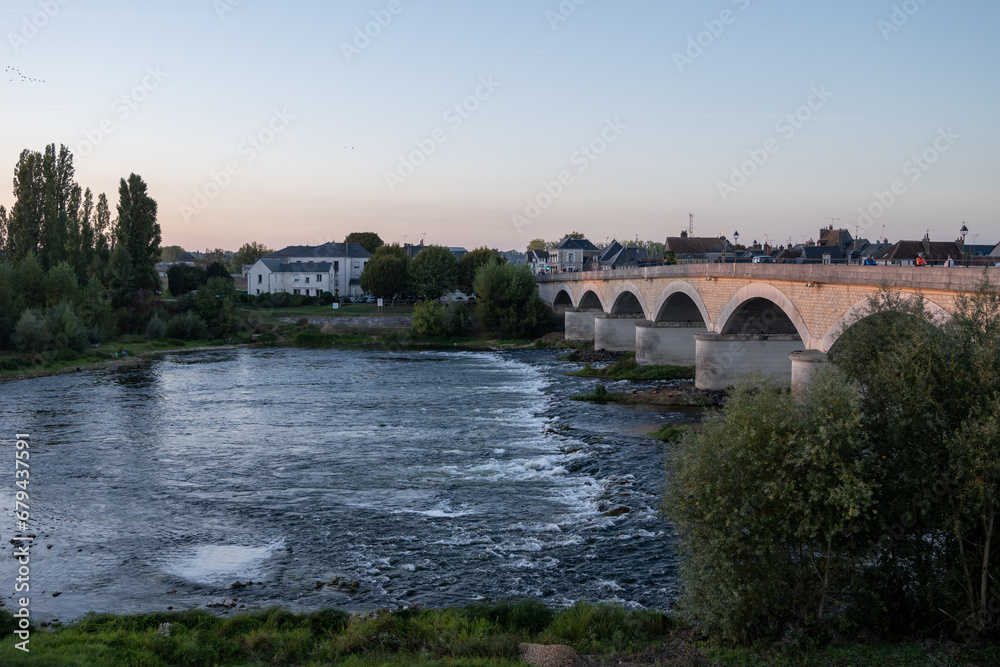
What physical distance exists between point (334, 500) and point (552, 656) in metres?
11.1

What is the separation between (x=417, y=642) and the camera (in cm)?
1245

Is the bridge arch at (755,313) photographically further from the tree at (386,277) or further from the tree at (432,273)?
the tree at (386,277)

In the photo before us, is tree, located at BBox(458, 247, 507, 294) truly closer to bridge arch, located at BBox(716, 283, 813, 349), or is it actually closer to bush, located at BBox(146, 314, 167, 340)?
bush, located at BBox(146, 314, 167, 340)

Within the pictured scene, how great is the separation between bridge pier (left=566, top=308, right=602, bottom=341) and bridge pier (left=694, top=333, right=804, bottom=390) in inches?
1239

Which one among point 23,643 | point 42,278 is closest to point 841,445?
point 23,643

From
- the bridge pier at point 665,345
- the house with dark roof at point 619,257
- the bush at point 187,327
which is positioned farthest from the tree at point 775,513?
the house with dark roof at point 619,257

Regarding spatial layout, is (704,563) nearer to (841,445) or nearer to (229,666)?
(841,445)

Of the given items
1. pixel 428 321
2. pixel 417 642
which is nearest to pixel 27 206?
pixel 428 321

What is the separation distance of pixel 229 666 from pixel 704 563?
7.07 metres

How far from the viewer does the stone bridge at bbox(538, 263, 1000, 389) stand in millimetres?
23484

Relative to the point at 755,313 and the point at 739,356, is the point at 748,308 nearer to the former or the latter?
the point at 755,313

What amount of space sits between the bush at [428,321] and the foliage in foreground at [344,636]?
A: 202 feet

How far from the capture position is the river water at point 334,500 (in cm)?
1555

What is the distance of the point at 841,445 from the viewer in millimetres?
11312
